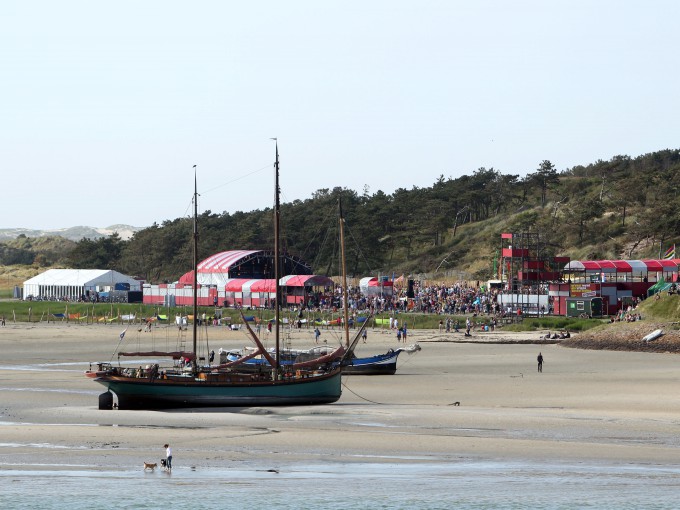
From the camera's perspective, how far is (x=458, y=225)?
15838cm

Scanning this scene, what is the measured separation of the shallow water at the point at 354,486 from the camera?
78.5ft

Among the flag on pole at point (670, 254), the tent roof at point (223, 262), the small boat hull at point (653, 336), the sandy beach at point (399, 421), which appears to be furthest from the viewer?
the tent roof at point (223, 262)

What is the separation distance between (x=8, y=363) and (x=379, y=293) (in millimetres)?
54459

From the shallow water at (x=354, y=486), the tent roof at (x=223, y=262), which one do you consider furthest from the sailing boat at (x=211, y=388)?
the tent roof at (x=223, y=262)

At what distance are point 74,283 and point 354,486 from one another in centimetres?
11790

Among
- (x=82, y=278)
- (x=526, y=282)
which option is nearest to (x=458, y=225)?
(x=82, y=278)

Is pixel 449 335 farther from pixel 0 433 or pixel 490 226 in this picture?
pixel 490 226

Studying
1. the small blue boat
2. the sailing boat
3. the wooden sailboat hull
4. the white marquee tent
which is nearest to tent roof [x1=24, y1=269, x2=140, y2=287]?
the white marquee tent

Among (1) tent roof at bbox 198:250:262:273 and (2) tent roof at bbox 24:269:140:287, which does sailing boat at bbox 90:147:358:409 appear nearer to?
(1) tent roof at bbox 198:250:262:273

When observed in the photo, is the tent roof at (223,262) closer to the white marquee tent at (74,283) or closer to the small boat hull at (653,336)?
the white marquee tent at (74,283)

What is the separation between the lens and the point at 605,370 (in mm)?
54594

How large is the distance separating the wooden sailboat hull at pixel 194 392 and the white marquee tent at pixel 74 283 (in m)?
93.6

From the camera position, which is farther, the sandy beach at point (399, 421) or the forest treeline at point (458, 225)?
the forest treeline at point (458, 225)

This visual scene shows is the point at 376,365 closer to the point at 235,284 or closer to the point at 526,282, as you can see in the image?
the point at 526,282
